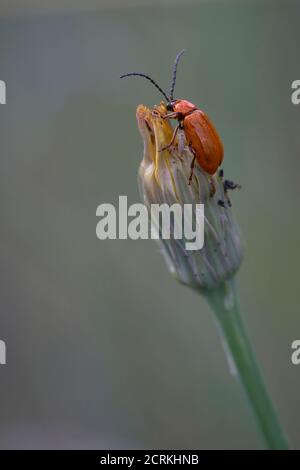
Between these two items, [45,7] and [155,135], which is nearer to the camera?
[155,135]

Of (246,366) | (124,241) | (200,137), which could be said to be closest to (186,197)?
(200,137)

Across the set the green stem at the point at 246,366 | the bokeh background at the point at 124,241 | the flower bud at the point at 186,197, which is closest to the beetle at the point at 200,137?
the flower bud at the point at 186,197

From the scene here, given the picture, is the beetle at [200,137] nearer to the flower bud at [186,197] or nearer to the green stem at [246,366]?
the flower bud at [186,197]

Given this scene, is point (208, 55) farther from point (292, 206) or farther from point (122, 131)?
point (292, 206)

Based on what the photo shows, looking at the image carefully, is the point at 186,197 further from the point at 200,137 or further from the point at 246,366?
the point at 246,366
